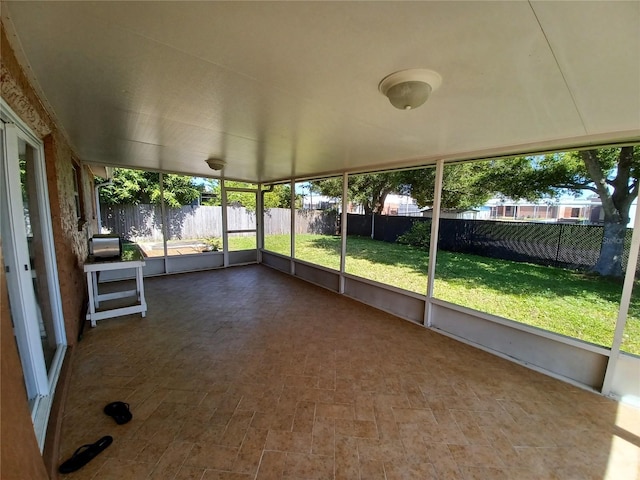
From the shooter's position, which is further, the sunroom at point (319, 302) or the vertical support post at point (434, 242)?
the vertical support post at point (434, 242)

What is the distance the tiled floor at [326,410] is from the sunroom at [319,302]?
0.02m

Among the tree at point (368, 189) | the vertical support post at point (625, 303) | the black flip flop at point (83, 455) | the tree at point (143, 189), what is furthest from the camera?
the tree at point (368, 189)

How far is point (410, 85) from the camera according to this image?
1.32 m

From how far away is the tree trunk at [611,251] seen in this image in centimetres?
304

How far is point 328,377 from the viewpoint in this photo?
2264 mm

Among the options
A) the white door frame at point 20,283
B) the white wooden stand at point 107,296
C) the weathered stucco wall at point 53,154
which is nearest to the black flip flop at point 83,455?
the white door frame at point 20,283

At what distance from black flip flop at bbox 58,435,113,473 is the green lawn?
398 centimetres

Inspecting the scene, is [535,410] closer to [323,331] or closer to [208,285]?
[323,331]

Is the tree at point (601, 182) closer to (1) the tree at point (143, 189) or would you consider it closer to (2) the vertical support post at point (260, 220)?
(2) the vertical support post at point (260, 220)

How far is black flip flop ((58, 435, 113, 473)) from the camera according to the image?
4.58ft

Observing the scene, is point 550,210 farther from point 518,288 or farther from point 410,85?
point 410,85

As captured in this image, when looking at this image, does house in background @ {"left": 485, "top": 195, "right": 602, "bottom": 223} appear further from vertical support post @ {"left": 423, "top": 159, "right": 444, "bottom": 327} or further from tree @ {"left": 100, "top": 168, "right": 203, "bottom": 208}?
tree @ {"left": 100, "top": 168, "right": 203, "bottom": 208}

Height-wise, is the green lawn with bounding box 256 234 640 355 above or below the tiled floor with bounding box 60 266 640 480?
above

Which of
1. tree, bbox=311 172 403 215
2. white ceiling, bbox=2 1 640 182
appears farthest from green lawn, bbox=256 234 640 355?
tree, bbox=311 172 403 215
